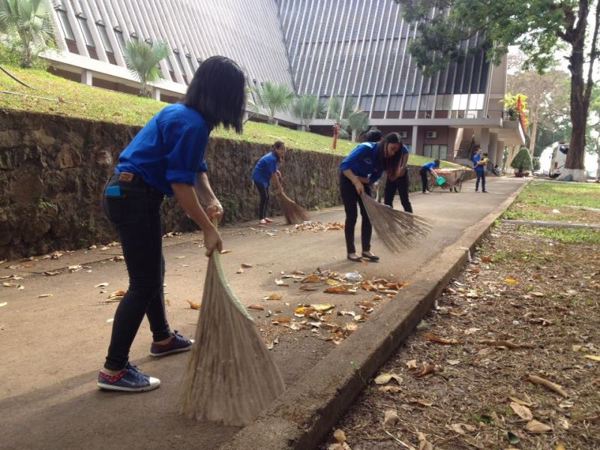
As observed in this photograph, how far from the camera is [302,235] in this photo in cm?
839

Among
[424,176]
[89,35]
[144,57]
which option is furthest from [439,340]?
[89,35]

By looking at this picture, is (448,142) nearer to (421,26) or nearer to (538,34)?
(421,26)

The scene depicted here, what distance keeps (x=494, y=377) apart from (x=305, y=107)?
34.6 m

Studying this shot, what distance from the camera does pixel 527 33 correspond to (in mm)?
24453

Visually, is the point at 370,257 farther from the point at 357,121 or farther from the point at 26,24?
the point at 357,121

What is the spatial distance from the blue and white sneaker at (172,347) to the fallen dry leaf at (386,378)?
4.00 ft

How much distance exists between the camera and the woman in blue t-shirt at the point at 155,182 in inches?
97.6

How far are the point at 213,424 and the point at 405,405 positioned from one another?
1.00 metres

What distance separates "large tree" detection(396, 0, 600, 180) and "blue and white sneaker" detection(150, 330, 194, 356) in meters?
22.9

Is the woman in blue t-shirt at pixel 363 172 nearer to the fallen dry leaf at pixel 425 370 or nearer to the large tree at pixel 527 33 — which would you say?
the fallen dry leaf at pixel 425 370

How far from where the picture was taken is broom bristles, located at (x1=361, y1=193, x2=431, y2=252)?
18.2 feet

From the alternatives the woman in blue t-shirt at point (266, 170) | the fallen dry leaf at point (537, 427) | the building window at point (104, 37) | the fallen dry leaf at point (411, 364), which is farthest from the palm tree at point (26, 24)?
the building window at point (104, 37)

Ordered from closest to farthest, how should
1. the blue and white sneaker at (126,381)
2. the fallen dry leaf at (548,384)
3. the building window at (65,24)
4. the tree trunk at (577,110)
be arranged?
the blue and white sneaker at (126,381) → the fallen dry leaf at (548,384) → the building window at (65,24) → the tree trunk at (577,110)

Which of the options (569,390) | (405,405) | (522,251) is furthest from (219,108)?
(522,251)
